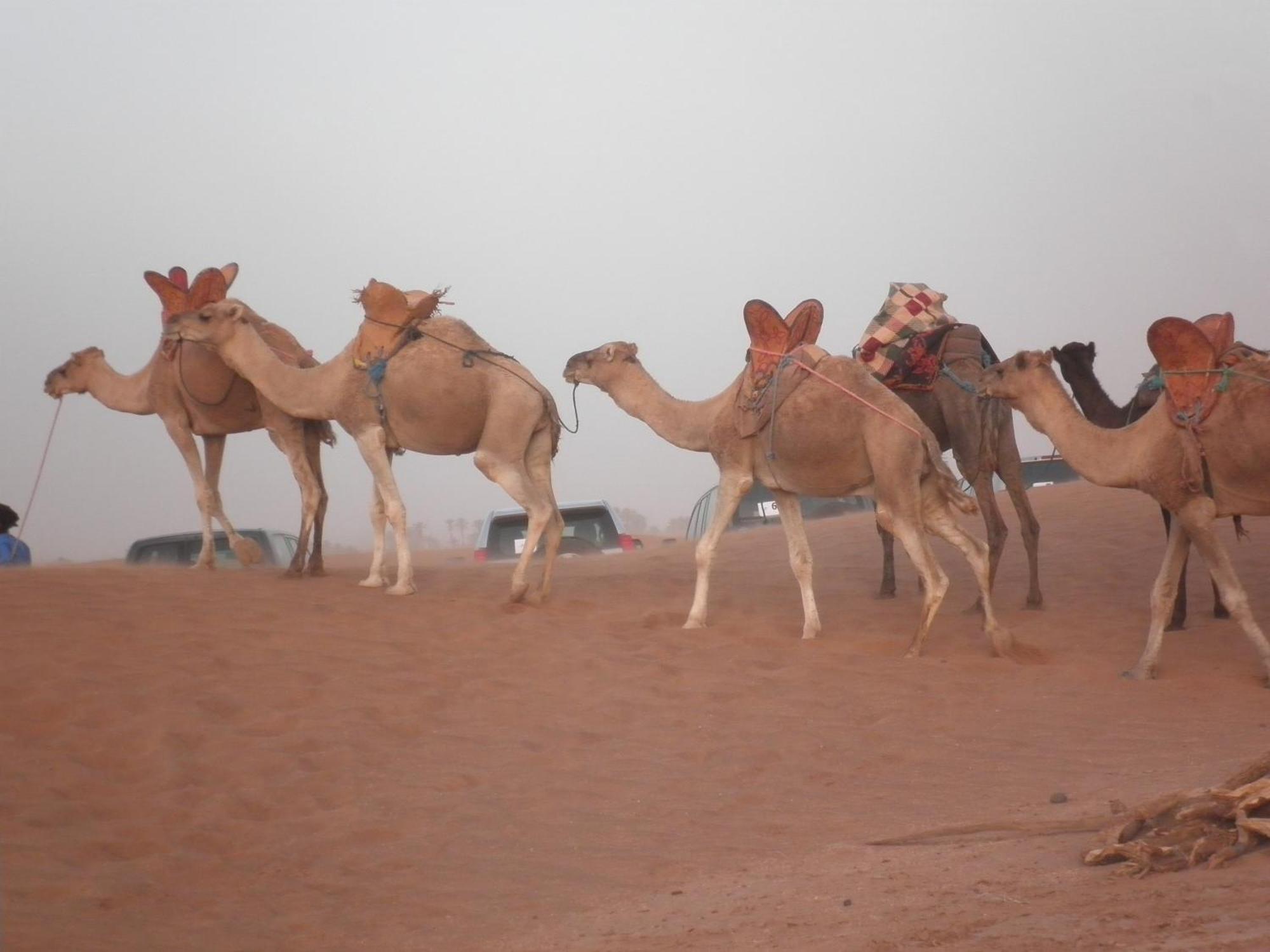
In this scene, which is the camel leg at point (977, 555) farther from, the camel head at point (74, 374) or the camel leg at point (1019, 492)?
the camel head at point (74, 374)

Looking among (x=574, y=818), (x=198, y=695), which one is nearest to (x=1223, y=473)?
(x=574, y=818)

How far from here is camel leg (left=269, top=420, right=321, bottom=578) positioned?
12984mm

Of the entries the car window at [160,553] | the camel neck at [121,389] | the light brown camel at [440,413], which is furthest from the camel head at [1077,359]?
the car window at [160,553]

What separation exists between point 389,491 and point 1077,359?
612cm

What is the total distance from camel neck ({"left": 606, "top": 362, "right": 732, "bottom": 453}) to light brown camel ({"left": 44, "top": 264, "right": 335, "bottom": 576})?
130 inches

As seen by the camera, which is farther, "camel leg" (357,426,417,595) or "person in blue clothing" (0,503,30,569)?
"person in blue clothing" (0,503,30,569)

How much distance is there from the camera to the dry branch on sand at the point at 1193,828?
4363 mm

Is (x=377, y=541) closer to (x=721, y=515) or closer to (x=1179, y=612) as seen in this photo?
(x=721, y=515)

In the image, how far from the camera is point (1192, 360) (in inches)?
363

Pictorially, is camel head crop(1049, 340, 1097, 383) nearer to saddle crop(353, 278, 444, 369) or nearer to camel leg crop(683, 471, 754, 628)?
camel leg crop(683, 471, 754, 628)

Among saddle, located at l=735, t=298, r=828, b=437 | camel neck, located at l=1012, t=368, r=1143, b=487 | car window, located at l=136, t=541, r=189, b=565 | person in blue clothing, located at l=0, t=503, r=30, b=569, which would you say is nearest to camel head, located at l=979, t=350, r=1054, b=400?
camel neck, located at l=1012, t=368, r=1143, b=487

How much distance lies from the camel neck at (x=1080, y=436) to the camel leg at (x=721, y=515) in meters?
2.26

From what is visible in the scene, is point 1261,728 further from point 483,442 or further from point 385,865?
point 483,442

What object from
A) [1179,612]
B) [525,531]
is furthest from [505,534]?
[1179,612]
